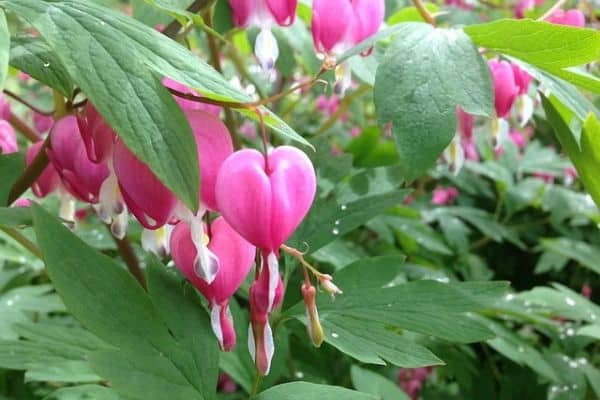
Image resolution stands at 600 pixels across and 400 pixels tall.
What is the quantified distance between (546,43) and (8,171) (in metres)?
0.62

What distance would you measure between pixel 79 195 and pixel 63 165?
0.20 feet

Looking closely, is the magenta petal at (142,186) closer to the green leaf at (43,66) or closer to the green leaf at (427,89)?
the green leaf at (43,66)

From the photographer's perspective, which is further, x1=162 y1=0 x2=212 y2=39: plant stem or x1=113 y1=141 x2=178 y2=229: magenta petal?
x1=162 y1=0 x2=212 y2=39: plant stem

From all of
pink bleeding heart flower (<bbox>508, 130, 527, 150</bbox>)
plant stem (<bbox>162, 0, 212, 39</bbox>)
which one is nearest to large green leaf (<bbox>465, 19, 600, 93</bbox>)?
plant stem (<bbox>162, 0, 212, 39</bbox>)

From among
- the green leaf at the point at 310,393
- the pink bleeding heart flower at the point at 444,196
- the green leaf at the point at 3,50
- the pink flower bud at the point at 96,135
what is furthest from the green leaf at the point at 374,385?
the pink bleeding heart flower at the point at 444,196

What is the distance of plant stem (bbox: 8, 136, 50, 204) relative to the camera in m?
0.83

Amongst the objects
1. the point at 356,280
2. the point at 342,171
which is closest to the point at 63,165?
the point at 356,280

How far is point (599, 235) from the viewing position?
7.38ft

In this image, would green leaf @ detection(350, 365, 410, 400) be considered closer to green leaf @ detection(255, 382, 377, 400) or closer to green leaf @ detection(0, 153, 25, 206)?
green leaf @ detection(255, 382, 377, 400)

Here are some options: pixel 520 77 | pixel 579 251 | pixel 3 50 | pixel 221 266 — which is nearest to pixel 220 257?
pixel 221 266

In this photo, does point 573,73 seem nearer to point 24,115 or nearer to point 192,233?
point 192,233

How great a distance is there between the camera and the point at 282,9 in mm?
892

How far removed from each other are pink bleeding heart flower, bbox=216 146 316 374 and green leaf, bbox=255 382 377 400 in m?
0.10

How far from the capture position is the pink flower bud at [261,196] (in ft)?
2.02
